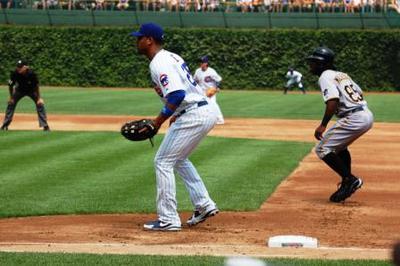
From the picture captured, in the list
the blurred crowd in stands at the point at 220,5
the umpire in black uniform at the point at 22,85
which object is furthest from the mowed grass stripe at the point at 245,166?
the blurred crowd in stands at the point at 220,5

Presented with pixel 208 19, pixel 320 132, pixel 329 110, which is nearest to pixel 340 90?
pixel 329 110

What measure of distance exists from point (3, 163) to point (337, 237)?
7.25 metres

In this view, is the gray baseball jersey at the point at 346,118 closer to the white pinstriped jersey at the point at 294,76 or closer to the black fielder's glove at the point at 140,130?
the black fielder's glove at the point at 140,130

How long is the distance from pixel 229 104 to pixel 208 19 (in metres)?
15.7

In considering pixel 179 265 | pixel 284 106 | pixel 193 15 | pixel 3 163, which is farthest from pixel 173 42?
pixel 179 265

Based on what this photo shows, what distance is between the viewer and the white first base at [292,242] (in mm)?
9094

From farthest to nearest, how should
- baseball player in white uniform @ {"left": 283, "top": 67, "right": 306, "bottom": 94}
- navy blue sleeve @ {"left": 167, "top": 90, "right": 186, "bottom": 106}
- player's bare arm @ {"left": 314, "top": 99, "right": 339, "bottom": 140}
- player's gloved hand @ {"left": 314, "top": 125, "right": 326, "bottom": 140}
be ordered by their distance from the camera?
1. baseball player in white uniform @ {"left": 283, "top": 67, "right": 306, "bottom": 94}
2. player's gloved hand @ {"left": 314, "top": 125, "right": 326, "bottom": 140}
3. player's bare arm @ {"left": 314, "top": 99, "right": 339, "bottom": 140}
4. navy blue sleeve @ {"left": 167, "top": 90, "right": 186, "bottom": 106}

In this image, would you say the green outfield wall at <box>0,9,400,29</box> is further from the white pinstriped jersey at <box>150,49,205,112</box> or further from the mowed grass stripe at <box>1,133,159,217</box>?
the white pinstriped jersey at <box>150,49,205,112</box>

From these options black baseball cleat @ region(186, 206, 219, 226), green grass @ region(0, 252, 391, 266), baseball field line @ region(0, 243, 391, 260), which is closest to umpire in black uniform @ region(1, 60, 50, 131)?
black baseball cleat @ region(186, 206, 219, 226)

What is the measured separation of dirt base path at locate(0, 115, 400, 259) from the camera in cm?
895

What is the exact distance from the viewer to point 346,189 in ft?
40.1

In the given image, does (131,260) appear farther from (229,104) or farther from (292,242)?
(229,104)

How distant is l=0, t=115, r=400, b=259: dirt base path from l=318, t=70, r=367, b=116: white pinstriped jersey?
1.23 meters

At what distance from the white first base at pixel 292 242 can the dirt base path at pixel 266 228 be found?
112 millimetres
